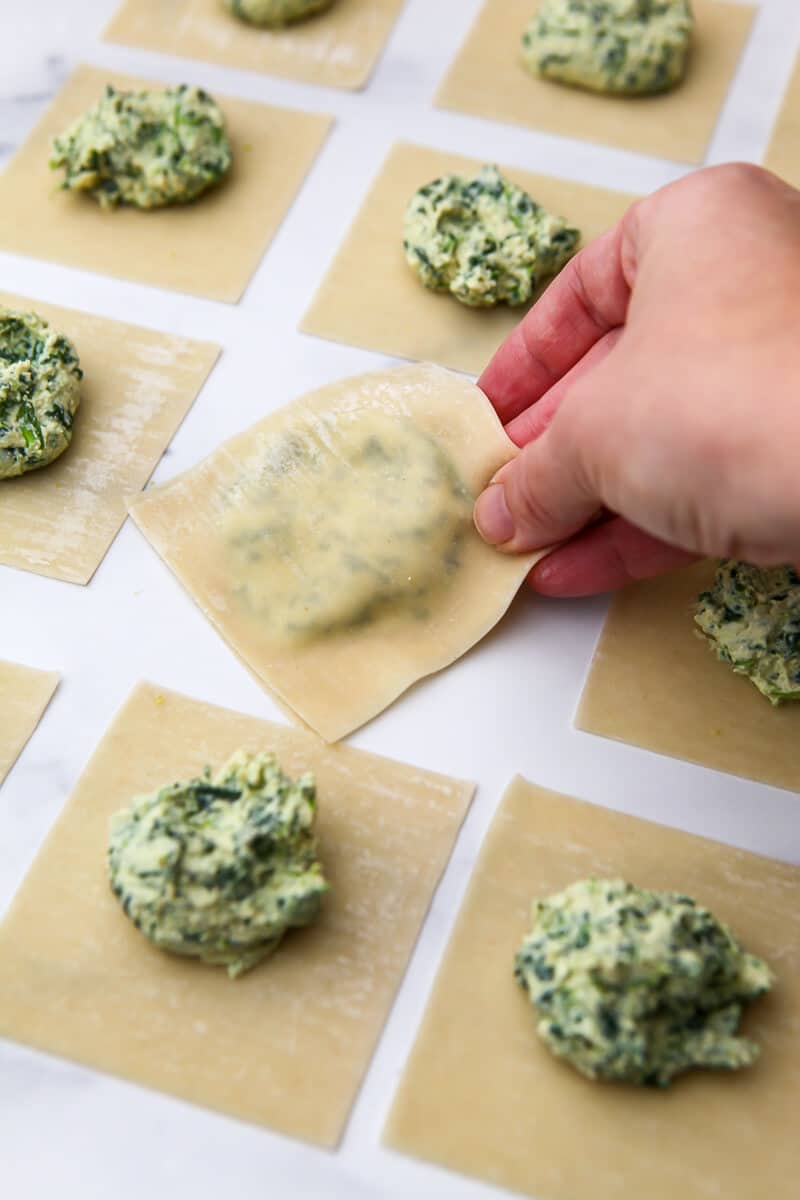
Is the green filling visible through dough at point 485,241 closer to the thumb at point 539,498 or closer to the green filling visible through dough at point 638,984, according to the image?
the thumb at point 539,498

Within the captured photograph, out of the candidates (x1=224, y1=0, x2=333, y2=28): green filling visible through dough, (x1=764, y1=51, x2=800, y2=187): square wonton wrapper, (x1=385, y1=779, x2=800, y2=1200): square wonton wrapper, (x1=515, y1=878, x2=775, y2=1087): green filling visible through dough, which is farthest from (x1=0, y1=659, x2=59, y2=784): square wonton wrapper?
(x1=764, y1=51, x2=800, y2=187): square wonton wrapper

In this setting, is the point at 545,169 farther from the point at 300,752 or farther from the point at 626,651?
the point at 300,752

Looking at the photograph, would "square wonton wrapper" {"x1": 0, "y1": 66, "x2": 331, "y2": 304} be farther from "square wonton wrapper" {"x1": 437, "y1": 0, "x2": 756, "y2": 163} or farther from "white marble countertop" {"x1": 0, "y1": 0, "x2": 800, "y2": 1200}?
"square wonton wrapper" {"x1": 437, "y1": 0, "x2": 756, "y2": 163}

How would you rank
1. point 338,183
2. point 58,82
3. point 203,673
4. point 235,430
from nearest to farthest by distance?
point 203,673 < point 235,430 < point 338,183 < point 58,82

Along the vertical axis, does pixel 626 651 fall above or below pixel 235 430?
below

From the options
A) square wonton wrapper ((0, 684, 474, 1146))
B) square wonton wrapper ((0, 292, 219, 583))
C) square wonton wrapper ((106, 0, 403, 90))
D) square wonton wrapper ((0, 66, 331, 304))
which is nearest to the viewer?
square wonton wrapper ((0, 684, 474, 1146))

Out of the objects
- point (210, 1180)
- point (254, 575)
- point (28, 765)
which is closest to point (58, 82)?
point (254, 575)
